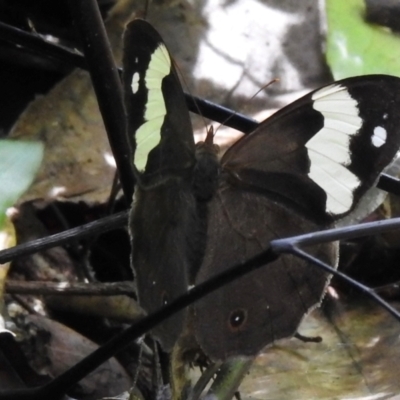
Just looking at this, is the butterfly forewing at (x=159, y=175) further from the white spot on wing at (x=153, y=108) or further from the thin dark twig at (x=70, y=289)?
the thin dark twig at (x=70, y=289)

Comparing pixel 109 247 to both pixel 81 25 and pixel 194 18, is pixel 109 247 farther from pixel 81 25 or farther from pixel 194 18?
pixel 194 18

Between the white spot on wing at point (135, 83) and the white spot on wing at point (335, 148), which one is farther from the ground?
the white spot on wing at point (135, 83)

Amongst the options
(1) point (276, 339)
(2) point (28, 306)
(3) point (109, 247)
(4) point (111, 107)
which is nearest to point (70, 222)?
(3) point (109, 247)

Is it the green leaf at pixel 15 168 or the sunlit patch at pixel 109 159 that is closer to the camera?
the green leaf at pixel 15 168

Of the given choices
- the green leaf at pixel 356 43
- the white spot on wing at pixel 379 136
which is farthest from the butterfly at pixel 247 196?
the green leaf at pixel 356 43

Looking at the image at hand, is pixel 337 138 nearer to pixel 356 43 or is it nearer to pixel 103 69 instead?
pixel 103 69

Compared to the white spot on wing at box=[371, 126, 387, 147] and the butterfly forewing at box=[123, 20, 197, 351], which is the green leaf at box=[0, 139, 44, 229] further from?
the white spot on wing at box=[371, 126, 387, 147]
